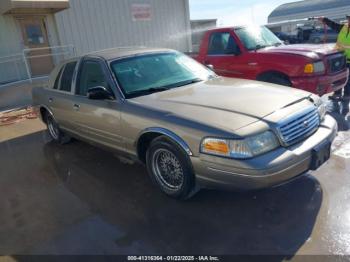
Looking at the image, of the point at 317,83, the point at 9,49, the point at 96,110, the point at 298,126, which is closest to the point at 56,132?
the point at 96,110

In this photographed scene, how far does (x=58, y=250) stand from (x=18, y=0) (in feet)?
31.7

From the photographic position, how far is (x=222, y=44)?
6879mm

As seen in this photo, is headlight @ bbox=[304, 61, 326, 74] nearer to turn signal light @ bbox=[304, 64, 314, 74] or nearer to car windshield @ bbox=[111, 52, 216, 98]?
turn signal light @ bbox=[304, 64, 314, 74]

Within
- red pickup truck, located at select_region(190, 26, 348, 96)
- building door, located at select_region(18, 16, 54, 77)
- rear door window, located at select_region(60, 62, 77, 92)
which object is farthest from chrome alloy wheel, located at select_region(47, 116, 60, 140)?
building door, located at select_region(18, 16, 54, 77)

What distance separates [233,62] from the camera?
6594 millimetres

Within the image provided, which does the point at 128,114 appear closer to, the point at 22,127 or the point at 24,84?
the point at 22,127

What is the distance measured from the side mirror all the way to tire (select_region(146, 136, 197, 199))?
0.86m

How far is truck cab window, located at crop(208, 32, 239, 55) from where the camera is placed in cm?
664

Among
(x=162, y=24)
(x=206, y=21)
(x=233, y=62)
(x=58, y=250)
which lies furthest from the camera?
(x=206, y=21)

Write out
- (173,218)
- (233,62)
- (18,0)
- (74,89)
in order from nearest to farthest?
(173,218) < (74,89) < (233,62) < (18,0)

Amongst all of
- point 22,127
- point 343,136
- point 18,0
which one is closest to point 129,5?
point 18,0

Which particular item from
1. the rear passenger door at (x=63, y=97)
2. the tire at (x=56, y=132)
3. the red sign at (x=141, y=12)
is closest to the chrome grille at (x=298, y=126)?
the rear passenger door at (x=63, y=97)

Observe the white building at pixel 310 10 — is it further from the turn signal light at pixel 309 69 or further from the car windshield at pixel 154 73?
the car windshield at pixel 154 73

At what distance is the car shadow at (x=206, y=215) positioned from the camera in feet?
9.05
